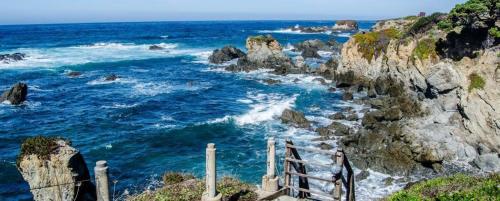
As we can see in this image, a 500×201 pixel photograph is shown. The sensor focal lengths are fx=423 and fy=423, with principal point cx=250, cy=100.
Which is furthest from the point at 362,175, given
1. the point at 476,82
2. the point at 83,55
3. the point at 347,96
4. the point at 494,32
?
the point at 83,55

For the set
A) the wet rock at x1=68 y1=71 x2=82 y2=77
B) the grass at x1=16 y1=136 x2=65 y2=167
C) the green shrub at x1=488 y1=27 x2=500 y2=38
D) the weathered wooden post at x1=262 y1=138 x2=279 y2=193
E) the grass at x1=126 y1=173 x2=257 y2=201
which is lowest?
the wet rock at x1=68 y1=71 x2=82 y2=77

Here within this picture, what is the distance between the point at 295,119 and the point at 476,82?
12107 millimetres

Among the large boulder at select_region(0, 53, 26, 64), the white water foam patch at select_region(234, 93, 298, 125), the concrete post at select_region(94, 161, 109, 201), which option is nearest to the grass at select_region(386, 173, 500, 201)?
the concrete post at select_region(94, 161, 109, 201)

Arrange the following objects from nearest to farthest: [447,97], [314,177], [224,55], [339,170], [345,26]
→ [339,170]
[314,177]
[447,97]
[224,55]
[345,26]

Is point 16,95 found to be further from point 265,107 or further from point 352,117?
Answer: point 352,117

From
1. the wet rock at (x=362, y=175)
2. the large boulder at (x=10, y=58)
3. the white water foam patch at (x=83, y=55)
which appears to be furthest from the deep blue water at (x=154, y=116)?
the large boulder at (x=10, y=58)

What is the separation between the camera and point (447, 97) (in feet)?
91.4

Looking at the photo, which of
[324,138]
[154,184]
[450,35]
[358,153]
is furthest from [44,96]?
[450,35]

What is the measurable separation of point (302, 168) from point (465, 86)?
18985 millimetres

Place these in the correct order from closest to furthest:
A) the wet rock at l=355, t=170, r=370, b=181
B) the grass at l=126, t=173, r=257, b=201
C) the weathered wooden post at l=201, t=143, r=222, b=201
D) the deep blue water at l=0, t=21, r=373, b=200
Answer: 1. the weathered wooden post at l=201, t=143, r=222, b=201
2. the grass at l=126, t=173, r=257, b=201
3. the wet rock at l=355, t=170, r=370, b=181
4. the deep blue water at l=0, t=21, r=373, b=200

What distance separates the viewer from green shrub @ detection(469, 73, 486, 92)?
81.4 feet

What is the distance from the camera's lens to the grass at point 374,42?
4216 centimetres

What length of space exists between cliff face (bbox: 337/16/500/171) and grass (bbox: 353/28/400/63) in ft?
14.6

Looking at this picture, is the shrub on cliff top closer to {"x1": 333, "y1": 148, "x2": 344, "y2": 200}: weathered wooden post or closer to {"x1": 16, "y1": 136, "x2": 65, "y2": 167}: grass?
{"x1": 333, "y1": 148, "x2": 344, "y2": 200}: weathered wooden post
